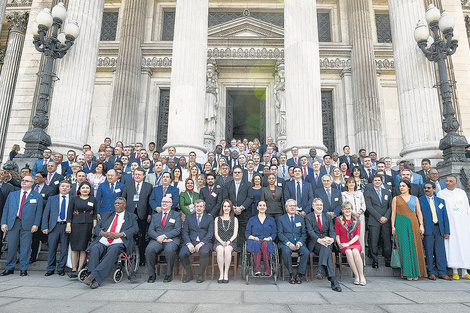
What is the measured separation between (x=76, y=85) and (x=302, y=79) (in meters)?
8.20

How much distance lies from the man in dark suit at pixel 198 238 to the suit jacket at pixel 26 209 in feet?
11.0

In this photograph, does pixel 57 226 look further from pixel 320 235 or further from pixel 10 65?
pixel 10 65

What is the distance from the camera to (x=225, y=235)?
6.49m

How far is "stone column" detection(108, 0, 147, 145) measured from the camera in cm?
1572

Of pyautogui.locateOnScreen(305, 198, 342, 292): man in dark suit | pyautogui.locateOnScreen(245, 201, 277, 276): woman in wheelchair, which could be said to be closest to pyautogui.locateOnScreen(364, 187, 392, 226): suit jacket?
pyautogui.locateOnScreen(305, 198, 342, 292): man in dark suit

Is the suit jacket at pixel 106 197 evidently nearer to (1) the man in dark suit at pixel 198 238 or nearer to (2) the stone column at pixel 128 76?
(1) the man in dark suit at pixel 198 238

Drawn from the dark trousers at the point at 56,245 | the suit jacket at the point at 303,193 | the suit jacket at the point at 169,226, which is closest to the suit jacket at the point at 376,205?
the suit jacket at the point at 303,193

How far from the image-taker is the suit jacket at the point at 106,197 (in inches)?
280

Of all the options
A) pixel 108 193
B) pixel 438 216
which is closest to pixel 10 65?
pixel 108 193

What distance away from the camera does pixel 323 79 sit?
17594mm

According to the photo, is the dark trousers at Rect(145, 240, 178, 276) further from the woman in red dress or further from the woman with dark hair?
the woman in red dress

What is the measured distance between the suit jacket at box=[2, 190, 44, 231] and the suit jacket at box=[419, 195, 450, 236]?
8.76m

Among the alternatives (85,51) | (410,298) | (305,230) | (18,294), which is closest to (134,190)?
(18,294)

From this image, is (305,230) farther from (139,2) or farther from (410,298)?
(139,2)
